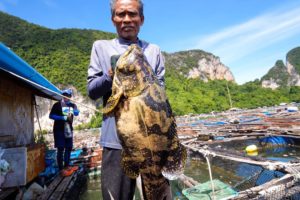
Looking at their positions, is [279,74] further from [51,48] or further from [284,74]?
[51,48]

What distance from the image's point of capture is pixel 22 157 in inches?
195

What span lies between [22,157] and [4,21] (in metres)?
88.0

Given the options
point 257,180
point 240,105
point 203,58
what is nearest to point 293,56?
point 203,58

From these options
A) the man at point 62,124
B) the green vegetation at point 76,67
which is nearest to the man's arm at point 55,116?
the man at point 62,124

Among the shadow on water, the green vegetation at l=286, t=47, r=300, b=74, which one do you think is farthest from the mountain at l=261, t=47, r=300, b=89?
the shadow on water

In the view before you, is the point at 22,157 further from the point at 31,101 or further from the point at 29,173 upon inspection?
the point at 31,101

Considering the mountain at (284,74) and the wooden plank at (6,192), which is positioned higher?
the mountain at (284,74)

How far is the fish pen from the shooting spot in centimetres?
452

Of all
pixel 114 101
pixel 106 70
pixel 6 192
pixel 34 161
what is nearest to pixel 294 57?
pixel 34 161

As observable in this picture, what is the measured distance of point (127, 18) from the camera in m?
2.15

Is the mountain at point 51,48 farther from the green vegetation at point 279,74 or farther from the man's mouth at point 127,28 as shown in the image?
the green vegetation at point 279,74

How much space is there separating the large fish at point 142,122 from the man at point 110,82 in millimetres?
160

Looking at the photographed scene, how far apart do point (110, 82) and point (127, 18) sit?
0.60 metres

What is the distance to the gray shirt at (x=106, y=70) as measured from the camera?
2.02 metres
